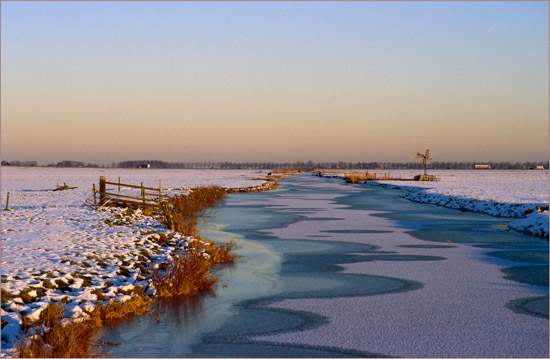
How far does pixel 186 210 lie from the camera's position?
25.5 meters

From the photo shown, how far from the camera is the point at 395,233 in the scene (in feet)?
65.8

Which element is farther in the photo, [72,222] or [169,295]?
[72,222]

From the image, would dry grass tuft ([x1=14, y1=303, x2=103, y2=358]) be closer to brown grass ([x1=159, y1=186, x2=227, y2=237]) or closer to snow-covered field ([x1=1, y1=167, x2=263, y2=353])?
snow-covered field ([x1=1, y1=167, x2=263, y2=353])

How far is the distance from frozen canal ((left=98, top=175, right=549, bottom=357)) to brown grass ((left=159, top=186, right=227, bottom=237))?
165 cm

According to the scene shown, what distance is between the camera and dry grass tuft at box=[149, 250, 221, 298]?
1045 cm

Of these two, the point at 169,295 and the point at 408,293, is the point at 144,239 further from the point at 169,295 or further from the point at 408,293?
the point at 408,293

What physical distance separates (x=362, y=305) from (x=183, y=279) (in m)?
4.02

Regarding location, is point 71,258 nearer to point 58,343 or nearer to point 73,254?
point 73,254

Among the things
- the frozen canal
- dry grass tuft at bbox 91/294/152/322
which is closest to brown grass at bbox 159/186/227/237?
the frozen canal

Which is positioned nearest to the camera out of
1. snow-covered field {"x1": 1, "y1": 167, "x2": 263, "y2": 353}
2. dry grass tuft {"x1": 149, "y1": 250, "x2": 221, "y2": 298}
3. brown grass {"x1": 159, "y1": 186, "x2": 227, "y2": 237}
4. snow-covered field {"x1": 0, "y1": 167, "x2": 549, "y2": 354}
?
snow-covered field {"x1": 1, "y1": 167, "x2": 263, "y2": 353}

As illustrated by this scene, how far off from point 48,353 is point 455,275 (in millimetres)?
9630

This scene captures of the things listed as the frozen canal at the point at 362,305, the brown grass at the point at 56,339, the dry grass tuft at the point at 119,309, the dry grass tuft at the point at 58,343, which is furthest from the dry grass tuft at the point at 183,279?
the dry grass tuft at the point at 58,343

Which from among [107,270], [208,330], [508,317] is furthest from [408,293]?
[107,270]

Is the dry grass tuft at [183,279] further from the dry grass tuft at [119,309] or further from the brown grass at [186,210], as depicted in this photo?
the brown grass at [186,210]
